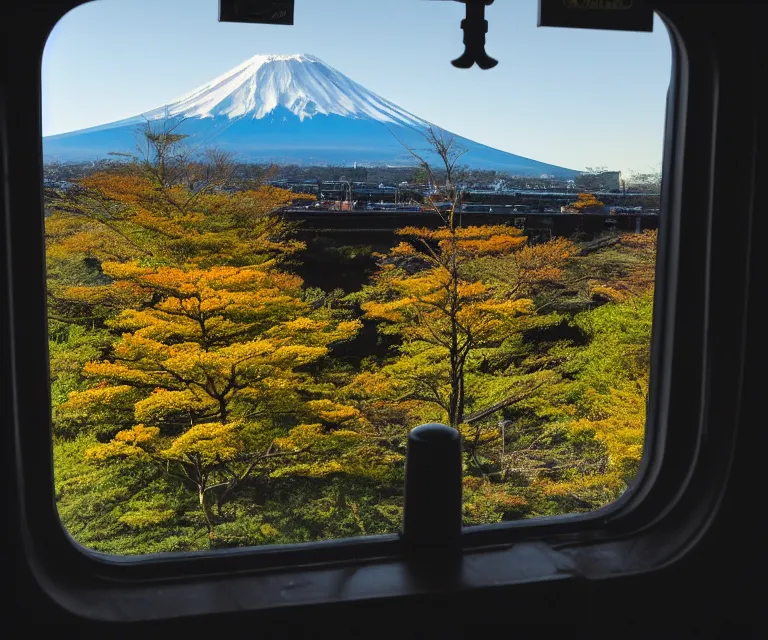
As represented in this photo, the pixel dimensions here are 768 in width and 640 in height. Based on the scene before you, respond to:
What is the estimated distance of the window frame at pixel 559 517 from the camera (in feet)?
3.10

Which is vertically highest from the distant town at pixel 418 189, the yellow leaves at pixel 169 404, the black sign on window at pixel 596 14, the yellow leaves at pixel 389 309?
the distant town at pixel 418 189

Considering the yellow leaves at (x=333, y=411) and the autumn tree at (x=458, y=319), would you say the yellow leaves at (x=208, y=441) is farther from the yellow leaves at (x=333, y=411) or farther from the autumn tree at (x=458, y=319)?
the autumn tree at (x=458, y=319)

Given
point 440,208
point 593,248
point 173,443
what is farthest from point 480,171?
point 173,443

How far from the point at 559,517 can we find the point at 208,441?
7.45 m

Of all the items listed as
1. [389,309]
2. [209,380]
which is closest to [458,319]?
[389,309]

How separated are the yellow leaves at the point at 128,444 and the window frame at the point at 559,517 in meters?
7.57

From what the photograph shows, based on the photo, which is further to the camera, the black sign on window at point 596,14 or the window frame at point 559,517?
the black sign on window at point 596,14

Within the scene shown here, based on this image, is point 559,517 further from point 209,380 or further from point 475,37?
point 209,380

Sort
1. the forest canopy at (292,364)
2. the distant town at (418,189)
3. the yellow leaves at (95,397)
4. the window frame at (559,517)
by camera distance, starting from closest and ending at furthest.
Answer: the window frame at (559,517)
the yellow leaves at (95,397)
the forest canopy at (292,364)
the distant town at (418,189)

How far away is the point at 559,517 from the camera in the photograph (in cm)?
125

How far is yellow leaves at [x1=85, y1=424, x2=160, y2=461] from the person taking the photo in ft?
26.5

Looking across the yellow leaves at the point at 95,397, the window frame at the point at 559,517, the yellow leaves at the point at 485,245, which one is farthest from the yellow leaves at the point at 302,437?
the window frame at the point at 559,517

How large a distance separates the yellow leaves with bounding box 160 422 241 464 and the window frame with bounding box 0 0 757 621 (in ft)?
23.7

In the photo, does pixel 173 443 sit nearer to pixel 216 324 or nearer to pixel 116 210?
pixel 216 324
